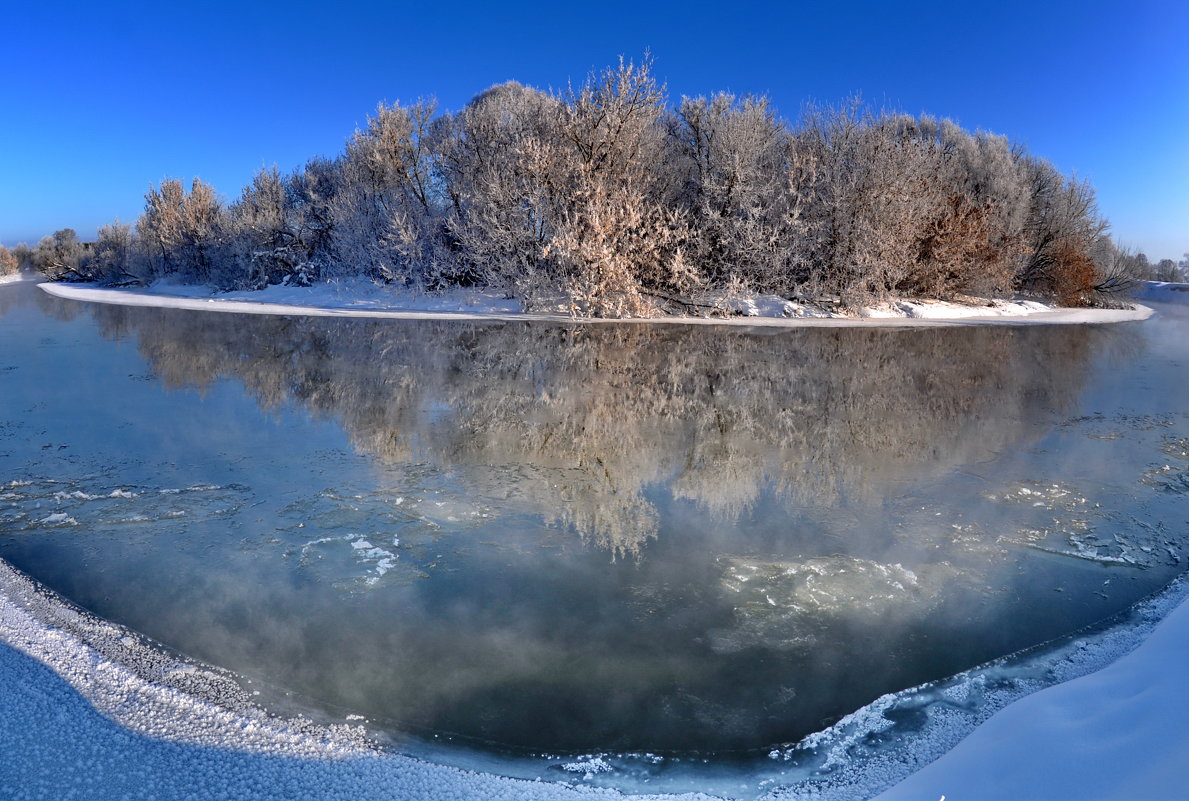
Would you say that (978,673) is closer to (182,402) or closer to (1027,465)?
(1027,465)

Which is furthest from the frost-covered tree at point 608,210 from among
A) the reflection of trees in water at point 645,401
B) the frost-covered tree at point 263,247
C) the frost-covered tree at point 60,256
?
the frost-covered tree at point 60,256

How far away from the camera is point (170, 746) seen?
8.13ft

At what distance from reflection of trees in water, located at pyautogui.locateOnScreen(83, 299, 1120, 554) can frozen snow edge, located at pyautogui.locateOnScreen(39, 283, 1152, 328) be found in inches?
122

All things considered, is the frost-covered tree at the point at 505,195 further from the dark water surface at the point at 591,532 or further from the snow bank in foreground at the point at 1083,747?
the snow bank in foreground at the point at 1083,747

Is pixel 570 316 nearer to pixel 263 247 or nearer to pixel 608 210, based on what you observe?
pixel 608 210

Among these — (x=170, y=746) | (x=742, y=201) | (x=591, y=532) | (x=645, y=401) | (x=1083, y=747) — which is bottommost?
(x=170, y=746)

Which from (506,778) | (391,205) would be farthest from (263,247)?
(506,778)

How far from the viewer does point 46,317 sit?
62.6ft

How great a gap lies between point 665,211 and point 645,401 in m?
13.7

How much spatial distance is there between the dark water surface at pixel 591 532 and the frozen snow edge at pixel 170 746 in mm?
170

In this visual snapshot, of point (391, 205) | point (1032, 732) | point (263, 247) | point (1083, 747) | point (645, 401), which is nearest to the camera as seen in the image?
point (1083, 747)

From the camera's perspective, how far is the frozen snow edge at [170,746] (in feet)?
7.51

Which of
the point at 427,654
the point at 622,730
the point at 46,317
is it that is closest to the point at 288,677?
the point at 427,654

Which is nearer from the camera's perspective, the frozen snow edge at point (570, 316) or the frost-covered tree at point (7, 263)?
the frozen snow edge at point (570, 316)
